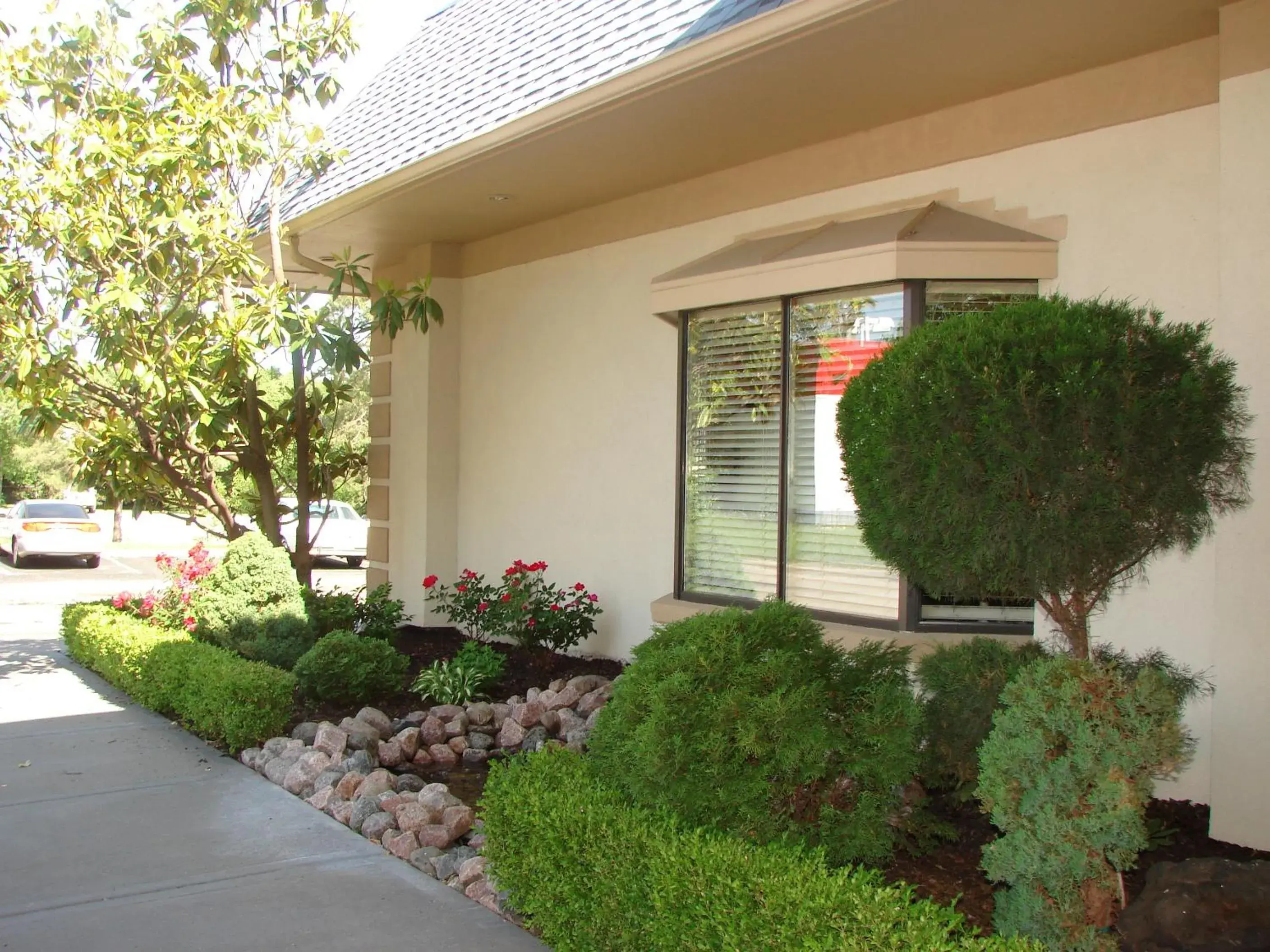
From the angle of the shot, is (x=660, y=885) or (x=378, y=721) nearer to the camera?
(x=660, y=885)

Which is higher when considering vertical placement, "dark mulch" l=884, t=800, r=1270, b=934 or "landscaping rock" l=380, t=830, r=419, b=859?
"dark mulch" l=884, t=800, r=1270, b=934

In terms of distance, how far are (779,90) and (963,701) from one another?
13.2ft

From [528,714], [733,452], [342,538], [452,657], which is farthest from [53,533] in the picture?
[733,452]

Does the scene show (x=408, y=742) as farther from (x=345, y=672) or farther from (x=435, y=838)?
(x=435, y=838)

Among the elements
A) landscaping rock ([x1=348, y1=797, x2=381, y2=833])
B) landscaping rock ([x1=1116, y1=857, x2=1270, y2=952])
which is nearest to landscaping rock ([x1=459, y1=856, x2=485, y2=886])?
landscaping rock ([x1=348, y1=797, x2=381, y2=833])

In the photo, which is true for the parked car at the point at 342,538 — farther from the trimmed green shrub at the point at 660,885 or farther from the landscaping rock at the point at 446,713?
the trimmed green shrub at the point at 660,885

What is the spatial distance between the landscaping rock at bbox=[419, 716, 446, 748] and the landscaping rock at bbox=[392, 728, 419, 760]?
12 cm

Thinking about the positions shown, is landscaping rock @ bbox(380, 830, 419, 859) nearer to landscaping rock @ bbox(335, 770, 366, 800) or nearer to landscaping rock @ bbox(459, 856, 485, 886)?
landscaping rock @ bbox(459, 856, 485, 886)

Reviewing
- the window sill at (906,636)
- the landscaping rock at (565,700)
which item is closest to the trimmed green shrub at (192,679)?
the landscaping rock at (565,700)

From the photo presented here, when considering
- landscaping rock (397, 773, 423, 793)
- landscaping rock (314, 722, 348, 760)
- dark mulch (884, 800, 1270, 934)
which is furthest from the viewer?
landscaping rock (314, 722, 348, 760)

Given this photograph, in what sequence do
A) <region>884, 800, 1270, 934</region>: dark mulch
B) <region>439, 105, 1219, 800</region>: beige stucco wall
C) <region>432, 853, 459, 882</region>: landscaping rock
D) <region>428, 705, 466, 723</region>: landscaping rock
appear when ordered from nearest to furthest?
1. <region>884, 800, 1270, 934</region>: dark mulch
2. <region>432, 853, 459, 882</region>: landscaping rock
3. <region>439, 105, 1219, 800</region>: beige stucco wall
4. <region>428, 705, 466, 723</region>: landscaping rock

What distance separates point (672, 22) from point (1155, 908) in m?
6.06

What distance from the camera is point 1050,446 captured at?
13.5 feet

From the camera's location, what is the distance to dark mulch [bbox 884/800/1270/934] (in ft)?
15.0
